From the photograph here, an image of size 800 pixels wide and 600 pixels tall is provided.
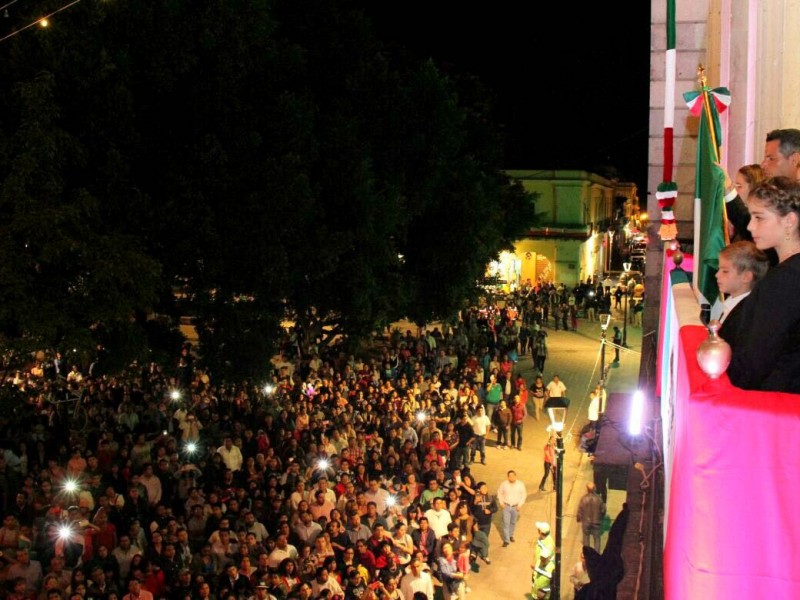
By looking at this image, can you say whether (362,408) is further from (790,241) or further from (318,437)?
(790,241)

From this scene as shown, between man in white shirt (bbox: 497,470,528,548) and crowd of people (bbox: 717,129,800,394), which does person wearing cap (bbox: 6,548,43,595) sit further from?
crowd of people (bbox: 717,129,800,394)

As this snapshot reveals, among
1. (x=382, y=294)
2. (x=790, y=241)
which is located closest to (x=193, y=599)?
(x=790, y=241)

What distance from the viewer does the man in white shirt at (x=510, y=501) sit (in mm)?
14281

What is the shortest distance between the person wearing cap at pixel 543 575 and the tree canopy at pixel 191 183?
7816 millimetres

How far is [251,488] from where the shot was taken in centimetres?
1261

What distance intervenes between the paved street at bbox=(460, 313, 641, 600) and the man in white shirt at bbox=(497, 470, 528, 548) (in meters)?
0.29

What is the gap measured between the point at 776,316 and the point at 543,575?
9.70 metres

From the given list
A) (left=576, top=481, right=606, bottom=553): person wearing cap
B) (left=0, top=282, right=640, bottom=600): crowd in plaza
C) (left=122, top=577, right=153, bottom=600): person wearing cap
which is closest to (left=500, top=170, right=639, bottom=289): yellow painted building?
(left=0, top=282, right=640, bottom=600): crowd in plaza

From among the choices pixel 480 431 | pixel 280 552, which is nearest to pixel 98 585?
pixel 280 552

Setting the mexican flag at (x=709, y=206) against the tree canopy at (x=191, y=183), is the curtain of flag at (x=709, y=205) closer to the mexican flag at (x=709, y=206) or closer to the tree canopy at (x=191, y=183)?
the mexican flag at (x=709, y=206)

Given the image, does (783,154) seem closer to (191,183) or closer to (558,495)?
(558,495)

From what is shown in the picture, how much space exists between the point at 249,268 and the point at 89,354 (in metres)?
3.75

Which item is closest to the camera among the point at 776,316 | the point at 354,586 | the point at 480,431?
the point at 776,316

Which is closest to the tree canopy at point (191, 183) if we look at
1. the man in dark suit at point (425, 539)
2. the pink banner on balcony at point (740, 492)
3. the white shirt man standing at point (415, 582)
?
the man in dark suit at point (425, 539)
